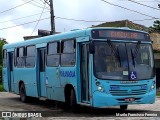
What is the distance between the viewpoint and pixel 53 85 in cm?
1708

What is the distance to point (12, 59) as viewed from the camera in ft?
73.8

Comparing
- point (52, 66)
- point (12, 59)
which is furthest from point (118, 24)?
point (52, 66)

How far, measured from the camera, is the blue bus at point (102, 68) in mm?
13961

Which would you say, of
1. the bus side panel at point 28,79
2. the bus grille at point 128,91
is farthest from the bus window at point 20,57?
the bus grille at point 128,91

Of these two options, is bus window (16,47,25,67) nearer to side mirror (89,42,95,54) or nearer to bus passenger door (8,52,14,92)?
bus passenger door (8,52,14,92)

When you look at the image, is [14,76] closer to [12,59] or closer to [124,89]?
[12,59]

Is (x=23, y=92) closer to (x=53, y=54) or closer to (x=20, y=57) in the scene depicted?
(x=20, y=57)

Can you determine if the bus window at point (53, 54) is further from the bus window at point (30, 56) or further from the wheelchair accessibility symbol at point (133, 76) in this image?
the wheelchair accessibility symbol at point (133, 76)

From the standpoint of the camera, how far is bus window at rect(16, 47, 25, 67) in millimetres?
20766

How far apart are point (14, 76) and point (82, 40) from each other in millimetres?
8160

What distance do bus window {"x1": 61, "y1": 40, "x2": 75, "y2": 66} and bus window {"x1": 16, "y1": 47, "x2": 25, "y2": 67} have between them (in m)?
4.85

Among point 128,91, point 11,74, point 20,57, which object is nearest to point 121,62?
point 128,91

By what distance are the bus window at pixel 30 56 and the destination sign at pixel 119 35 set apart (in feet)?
18.7

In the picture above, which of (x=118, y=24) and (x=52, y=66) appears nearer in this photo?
(x=52, y=66)
